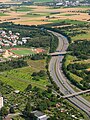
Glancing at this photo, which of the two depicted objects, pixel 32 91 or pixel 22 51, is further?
pixel 22 51

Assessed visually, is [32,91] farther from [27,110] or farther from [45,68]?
[45,68]

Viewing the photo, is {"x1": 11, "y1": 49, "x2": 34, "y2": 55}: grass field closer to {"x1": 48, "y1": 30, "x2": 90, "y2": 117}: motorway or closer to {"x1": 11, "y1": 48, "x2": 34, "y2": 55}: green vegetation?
{"x1": 11, "y1": 48, "x2": 34, "y2": 55}: green vegetation

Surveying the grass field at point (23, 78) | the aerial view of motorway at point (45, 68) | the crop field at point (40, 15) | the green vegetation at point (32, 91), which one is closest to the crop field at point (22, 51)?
the aerial view of motorway at point (45, 68)

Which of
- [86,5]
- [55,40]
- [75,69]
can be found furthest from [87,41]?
[86,5]

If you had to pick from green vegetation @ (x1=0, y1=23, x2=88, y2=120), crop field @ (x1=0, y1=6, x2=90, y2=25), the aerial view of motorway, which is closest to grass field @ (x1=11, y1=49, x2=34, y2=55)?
the aerial view of motorway

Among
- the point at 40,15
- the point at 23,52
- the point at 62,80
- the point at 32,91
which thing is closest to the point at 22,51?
the point at 23,52

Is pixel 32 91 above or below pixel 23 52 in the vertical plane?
below

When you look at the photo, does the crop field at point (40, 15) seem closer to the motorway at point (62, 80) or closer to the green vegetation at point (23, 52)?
the motorway at point (62, 80)

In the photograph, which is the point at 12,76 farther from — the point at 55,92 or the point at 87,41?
the point at 87,41
